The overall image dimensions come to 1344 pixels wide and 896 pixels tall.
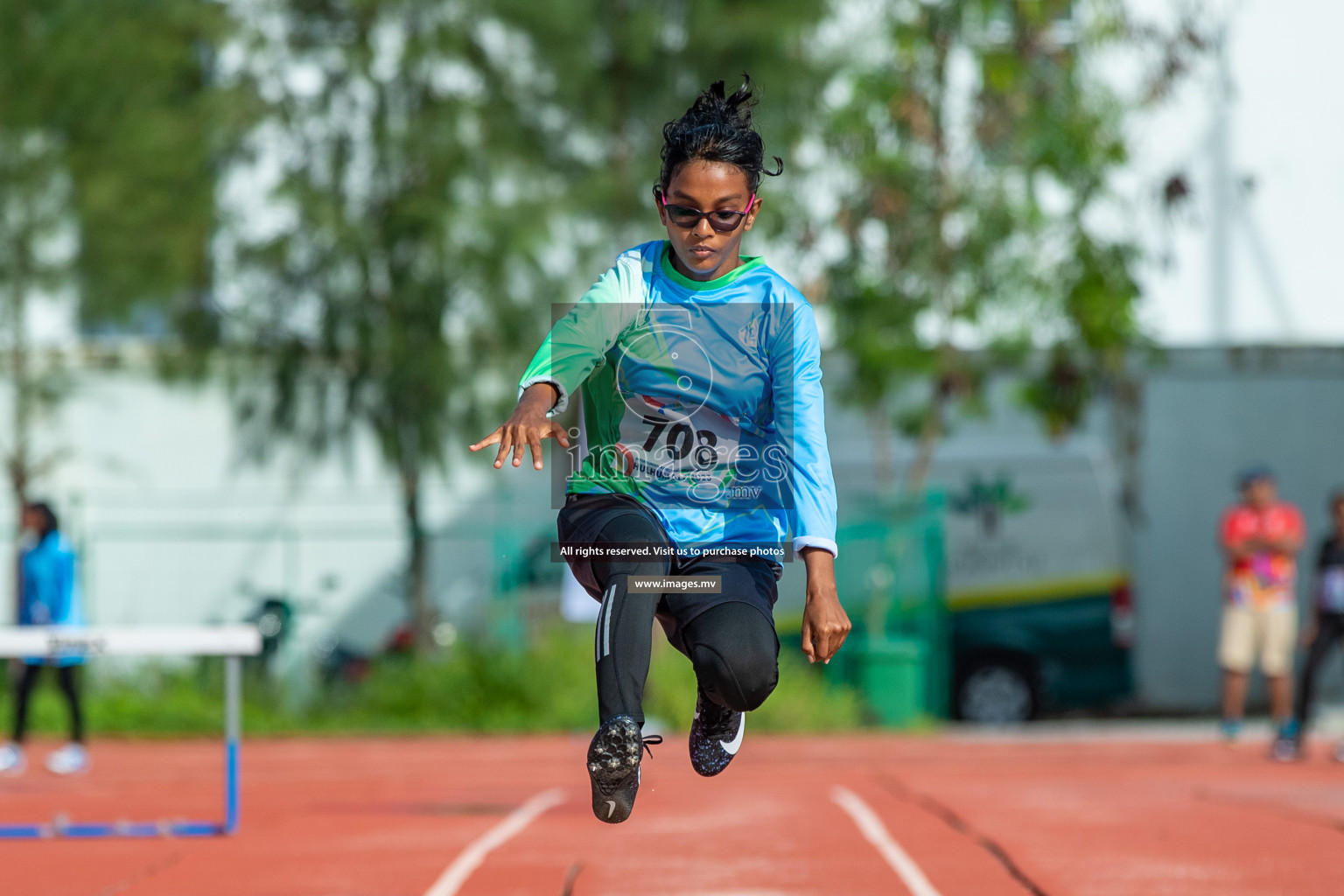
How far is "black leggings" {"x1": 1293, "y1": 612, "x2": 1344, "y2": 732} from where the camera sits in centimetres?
1176

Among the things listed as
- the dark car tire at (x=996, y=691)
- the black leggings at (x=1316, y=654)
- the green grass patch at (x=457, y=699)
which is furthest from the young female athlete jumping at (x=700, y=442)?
the dark car tire at (x=996, y=691)

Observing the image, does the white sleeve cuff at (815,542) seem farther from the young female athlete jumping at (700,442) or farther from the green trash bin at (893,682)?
the green trash bin at (893,682)

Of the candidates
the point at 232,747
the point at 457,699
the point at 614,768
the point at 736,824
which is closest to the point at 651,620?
the point at 614,768

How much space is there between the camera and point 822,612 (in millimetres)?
3945

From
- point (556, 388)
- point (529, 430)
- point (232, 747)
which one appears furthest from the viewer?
point (232, 747)

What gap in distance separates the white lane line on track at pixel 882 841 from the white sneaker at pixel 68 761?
588cm

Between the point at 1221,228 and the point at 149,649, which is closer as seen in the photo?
the point at 149,649

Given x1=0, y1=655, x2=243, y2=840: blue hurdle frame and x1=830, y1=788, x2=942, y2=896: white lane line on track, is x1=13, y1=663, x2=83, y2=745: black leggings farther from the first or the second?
x1=830, y1=788, x2=942, y2=896: white lane line on track

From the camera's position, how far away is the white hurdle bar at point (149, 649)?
8008 mm

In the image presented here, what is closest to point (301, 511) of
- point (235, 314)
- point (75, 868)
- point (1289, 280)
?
point (235, 314)

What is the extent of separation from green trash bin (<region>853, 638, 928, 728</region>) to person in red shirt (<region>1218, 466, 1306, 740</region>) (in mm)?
3139

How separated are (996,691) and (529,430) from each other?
505 inches

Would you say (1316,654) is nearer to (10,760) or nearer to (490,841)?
(490,841)

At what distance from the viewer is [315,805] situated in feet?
33.2
